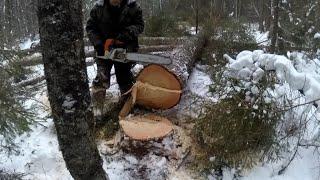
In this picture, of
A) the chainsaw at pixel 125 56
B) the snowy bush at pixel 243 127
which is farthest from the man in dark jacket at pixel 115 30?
the snowy bush at pixel 243 127

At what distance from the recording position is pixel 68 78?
331 centimetres

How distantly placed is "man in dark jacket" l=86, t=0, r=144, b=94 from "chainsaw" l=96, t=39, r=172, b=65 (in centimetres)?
20

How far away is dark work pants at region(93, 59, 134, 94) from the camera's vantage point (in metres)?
5.82

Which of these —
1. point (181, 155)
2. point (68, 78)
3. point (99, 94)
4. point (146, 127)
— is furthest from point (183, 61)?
point (68, 78)

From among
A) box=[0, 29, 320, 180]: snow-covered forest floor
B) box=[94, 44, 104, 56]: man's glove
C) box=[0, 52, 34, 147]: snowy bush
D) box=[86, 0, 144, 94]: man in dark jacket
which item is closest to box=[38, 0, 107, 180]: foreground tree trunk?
box=[0, 29, 320, 180]: snow-covered forest floor

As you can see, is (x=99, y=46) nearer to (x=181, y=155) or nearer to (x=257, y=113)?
(x=181, y=155)

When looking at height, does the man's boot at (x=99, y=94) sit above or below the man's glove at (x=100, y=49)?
below

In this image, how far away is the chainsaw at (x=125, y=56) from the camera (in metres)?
5.27

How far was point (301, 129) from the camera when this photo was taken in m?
4.53

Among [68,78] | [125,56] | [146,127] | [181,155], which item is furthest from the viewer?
[125,56]

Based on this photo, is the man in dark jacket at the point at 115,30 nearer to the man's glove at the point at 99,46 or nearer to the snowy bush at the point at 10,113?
the man's glove at the point at 99,46

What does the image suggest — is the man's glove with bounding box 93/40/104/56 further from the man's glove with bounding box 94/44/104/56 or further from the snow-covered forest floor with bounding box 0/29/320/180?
the snow-covered forest floor with bounding box 0/29/320/180

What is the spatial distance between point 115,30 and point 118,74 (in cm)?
64

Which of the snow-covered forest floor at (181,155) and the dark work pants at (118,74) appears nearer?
the snow-covered forest floor at (181,155)
